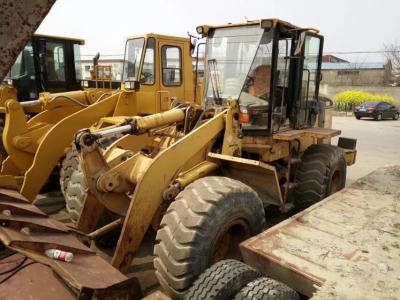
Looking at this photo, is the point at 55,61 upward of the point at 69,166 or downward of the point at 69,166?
upward

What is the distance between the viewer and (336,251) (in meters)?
2.85

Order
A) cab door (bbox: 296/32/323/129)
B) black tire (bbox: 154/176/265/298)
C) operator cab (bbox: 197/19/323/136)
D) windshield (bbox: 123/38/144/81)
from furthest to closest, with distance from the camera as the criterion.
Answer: windshield (bbox: 123/38/144/81)
cab door (bbox: 296/32/323/129)
operator cab (bbox: 197/19/323/136)
black tire (bbox: 154/176/265/298)

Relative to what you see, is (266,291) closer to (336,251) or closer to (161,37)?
(336,251)

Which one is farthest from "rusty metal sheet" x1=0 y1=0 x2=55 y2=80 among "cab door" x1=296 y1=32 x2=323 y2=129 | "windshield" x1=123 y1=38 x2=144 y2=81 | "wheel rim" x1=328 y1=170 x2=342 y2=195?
"windshield" x1=123 y1=38 x2=144 y2=81

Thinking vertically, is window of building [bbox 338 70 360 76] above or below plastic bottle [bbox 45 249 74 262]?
above

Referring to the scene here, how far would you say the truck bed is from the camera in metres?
2.40

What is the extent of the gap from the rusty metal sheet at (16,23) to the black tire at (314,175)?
172 inches

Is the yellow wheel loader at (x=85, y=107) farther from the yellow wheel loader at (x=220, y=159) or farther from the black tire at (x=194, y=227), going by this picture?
the black tire at (x=194, y=227)

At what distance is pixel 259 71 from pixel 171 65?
351cm

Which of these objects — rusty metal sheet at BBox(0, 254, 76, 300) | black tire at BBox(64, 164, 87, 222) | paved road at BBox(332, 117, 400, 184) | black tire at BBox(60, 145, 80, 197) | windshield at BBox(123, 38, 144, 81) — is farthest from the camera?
paved road at BBox(332, 117, 400, 184)

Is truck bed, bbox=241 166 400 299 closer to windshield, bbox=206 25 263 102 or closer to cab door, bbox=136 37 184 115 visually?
windshield, bbox=206 25 263 102

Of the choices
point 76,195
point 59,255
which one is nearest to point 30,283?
point 59,255

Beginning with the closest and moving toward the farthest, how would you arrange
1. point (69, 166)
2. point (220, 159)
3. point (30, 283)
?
point (30, 283), point (220, 159), point (69, 166)

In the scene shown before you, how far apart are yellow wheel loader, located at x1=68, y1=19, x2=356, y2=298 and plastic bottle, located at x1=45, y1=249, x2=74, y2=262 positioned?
726mm
